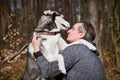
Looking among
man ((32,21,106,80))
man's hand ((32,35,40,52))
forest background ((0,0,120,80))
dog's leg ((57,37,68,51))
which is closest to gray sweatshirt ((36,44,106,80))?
man ((32,21,106,80))

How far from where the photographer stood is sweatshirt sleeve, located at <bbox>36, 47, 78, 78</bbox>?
3584mm

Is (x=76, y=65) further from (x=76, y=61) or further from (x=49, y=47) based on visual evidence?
(x=49, y=47)

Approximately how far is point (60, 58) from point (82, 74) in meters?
0.27

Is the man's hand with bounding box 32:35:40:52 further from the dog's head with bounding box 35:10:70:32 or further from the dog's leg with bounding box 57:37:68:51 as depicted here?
the dog's leg with bounding box 57:37:68:51

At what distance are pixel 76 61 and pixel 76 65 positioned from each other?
0.13ft

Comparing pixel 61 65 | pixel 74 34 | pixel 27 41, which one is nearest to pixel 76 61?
pixel 61 65

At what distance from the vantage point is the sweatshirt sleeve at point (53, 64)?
3584mm

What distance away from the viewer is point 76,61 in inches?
144

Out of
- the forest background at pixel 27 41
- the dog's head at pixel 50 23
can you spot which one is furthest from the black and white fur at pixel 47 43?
the forest background at pixel 27 41

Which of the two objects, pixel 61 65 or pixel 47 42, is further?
pixel 47 42

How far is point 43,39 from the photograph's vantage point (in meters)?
3.84

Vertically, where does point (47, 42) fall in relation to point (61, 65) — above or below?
above

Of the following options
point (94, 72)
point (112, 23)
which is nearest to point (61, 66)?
point (94, 72)

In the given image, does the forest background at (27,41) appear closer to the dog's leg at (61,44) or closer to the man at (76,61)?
the dog's leg at (61,44)
